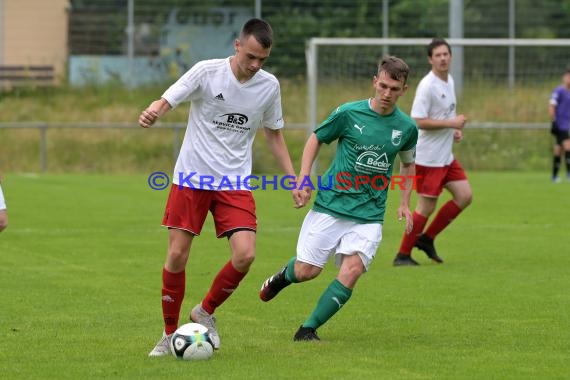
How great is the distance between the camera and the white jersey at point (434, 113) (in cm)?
1227

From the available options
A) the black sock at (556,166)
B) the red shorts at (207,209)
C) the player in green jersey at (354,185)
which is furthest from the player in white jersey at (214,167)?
the black sock at (556,166)

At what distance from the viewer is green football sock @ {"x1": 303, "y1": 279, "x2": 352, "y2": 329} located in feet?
25.4

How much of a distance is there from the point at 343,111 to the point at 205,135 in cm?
104

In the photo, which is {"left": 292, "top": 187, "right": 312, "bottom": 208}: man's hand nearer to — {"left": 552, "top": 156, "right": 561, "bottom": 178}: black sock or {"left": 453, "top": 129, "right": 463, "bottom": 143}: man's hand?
{"left": 453, "top": 129, "right": 463, "bottom": 143}: man's hand

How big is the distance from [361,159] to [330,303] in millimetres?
1000

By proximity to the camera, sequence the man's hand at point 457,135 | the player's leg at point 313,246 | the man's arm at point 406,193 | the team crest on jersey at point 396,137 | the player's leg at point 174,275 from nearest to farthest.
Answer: the player's leg at point 174,275
the player's leg at point 313,246
the team crest on jersey at point 396,137
the man's arm at point 406,193
the man's hand at point 457,135

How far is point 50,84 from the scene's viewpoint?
31.6 m

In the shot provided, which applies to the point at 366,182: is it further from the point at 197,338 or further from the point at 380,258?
the point at 380,258

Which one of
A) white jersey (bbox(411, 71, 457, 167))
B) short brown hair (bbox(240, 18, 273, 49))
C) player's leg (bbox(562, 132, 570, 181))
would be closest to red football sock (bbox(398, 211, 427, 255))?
white jersey (bbox(411, 71, 457, 167))

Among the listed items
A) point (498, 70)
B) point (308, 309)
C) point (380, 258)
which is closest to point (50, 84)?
point (498, 70)

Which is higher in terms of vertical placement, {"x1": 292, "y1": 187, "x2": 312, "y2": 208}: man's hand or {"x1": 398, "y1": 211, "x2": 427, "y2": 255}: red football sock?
{"x1": 292, "y1": 187, "x2": 312, "y2": 208}: man's hand

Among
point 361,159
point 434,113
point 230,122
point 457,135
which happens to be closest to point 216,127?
point 230,122

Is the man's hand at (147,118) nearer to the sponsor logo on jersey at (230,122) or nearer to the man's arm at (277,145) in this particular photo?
the sponsor logo on jersey at (230,122)

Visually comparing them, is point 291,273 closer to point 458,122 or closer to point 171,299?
point 171,299
